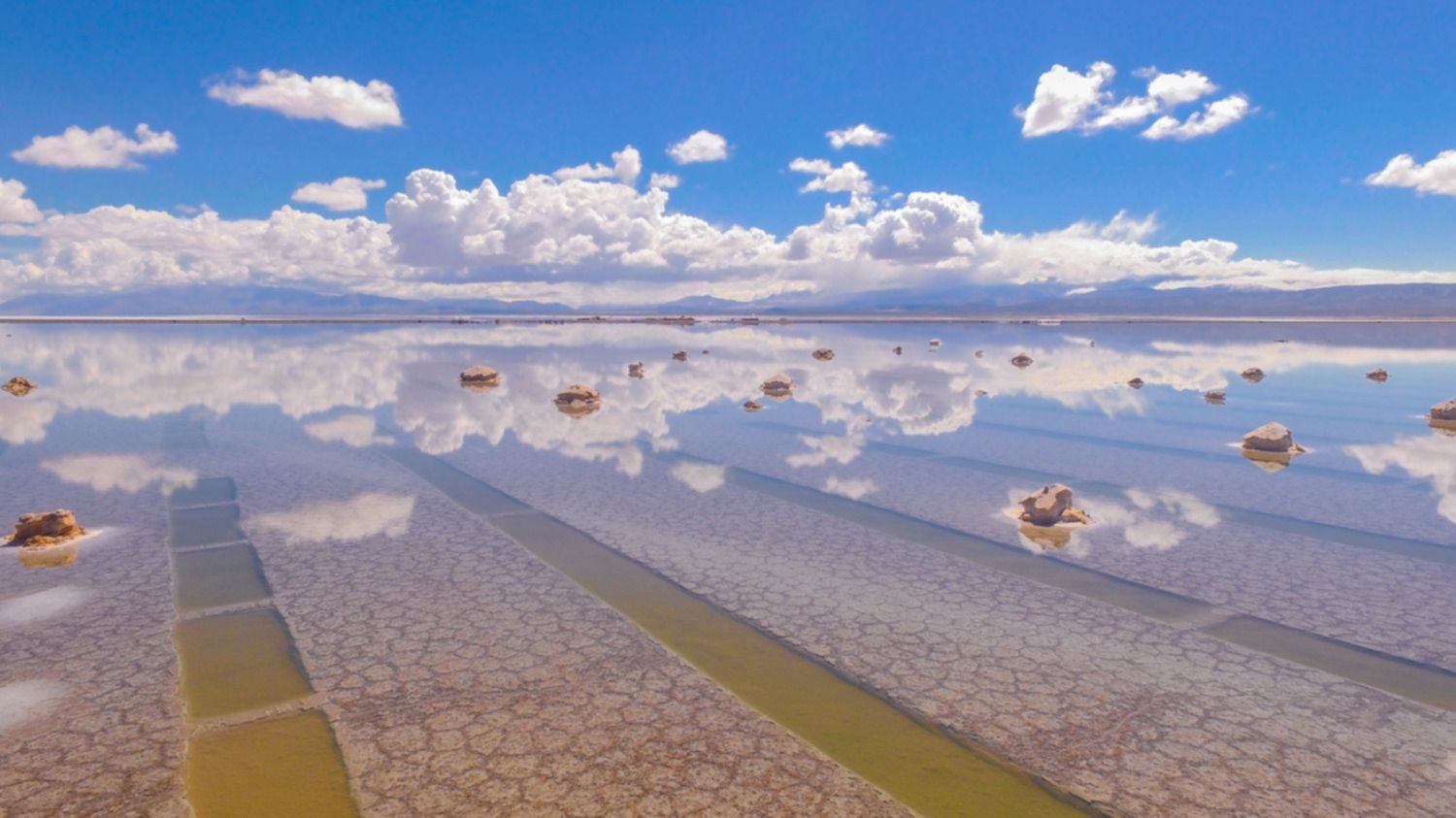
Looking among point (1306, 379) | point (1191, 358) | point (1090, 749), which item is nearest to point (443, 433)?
point (1090, 749)

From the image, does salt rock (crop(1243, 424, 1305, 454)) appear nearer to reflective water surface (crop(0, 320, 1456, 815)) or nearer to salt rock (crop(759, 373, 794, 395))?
reflective water surface (crop(0, 320, 1456, 815))

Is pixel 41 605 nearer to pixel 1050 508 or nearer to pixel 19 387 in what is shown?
pixel 1050 508

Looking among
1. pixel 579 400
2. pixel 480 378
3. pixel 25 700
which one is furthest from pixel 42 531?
pixel 480 378

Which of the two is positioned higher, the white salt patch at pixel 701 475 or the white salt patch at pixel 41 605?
the white salt patch at pixel 701 475

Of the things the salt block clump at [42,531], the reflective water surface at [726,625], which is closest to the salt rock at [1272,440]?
the reflective water surface at [726,625]

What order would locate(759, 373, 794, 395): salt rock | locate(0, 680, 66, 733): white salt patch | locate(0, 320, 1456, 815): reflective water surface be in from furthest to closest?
locate(759, 373, 794, 395): salt rock < locate(0, 680, 66, 733): white salt patch < locate(0, 320, 1456, 815): reflective water surface

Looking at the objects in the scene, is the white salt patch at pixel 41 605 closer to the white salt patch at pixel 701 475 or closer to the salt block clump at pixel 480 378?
the white salt patch at pixel 701 475

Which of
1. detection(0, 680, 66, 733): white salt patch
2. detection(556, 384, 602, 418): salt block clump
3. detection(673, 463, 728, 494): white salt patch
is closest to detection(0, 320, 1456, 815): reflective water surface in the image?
detection(0, 680, 66, 733): white salt patch
